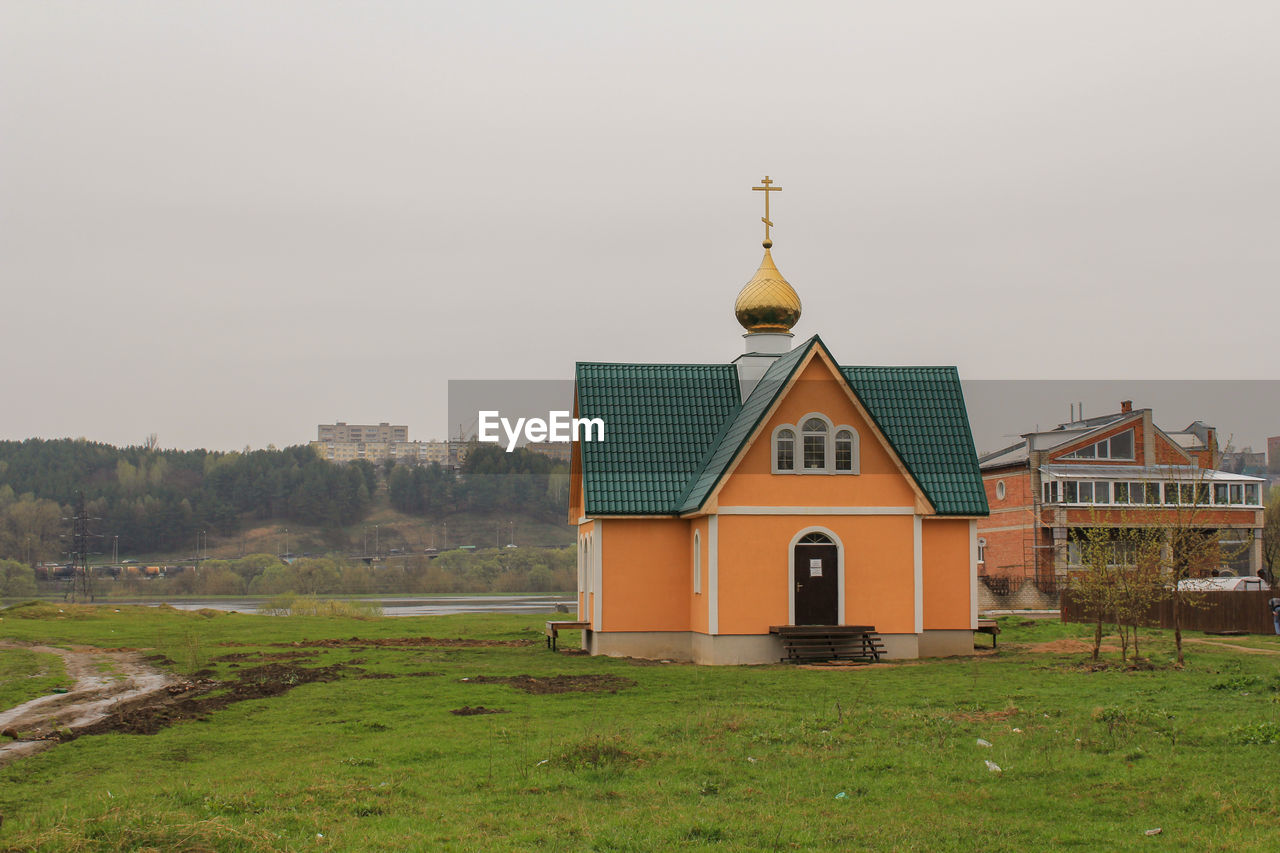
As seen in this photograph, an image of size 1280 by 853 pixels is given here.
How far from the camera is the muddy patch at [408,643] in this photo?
29372 millimetres

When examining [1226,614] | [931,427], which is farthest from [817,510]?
[1226,614]

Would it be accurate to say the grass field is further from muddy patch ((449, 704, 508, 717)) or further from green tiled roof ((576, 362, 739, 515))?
green tiled roof ((576, 362, 739, 515))

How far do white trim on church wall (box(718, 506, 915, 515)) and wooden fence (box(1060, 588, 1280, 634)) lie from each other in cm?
894

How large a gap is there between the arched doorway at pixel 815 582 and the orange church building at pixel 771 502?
31mm

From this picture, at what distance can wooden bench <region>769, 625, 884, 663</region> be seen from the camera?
2445 centimetres

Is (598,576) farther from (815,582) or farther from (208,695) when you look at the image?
(208,695)

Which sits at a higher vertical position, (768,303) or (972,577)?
(768,303)

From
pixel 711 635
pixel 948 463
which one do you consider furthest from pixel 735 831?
pixel 948 463

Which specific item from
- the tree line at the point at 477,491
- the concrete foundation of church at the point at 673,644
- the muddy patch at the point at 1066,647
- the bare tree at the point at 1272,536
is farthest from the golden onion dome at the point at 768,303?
the tree line at the point at 477,491

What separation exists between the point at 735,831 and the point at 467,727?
21.2 ft

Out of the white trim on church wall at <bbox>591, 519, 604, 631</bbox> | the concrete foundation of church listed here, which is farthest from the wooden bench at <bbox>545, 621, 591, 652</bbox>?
the white trim on church wall at <bbox>591, 519, 604, 631</bbox>

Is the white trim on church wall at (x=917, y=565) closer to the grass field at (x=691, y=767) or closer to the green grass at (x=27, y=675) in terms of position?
the grass field at (x=691, y=767)

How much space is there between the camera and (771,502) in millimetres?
25000

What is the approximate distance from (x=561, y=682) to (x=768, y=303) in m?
13.2
